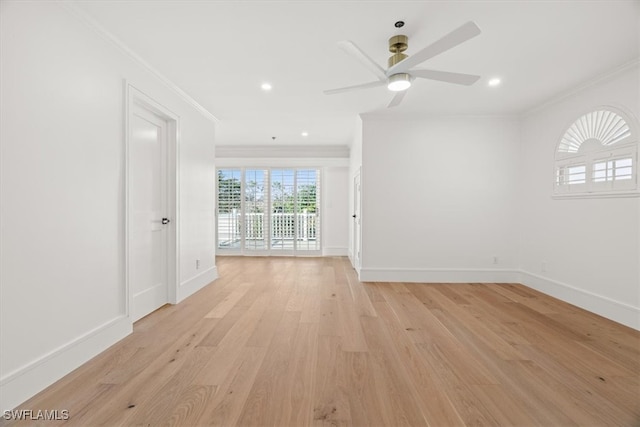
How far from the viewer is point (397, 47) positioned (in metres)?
2.08

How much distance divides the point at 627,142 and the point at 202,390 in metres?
4.16

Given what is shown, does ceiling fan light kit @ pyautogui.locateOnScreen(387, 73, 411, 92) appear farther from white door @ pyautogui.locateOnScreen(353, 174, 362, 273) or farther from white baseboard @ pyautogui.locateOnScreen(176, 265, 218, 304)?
white baseboard @ pyautogui.locateOnScreen(176, 265, 218, 304)

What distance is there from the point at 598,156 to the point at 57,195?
15.7 ft

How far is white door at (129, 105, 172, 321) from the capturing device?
251 cm

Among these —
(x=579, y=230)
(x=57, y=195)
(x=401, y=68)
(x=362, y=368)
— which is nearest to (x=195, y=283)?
(x=57, y=195)

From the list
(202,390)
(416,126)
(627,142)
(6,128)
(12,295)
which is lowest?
(202,390)

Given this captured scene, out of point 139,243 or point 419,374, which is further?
point 139,243

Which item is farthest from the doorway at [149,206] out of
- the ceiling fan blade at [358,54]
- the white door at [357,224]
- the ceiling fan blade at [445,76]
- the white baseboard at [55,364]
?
the white door at [357,224]

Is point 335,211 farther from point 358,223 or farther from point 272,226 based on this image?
point 358,223

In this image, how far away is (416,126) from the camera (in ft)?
12.7

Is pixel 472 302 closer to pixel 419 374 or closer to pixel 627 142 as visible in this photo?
pixel 419 374

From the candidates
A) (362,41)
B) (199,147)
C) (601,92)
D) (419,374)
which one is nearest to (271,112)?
(199,147)

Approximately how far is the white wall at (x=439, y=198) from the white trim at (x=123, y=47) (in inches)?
96.3
